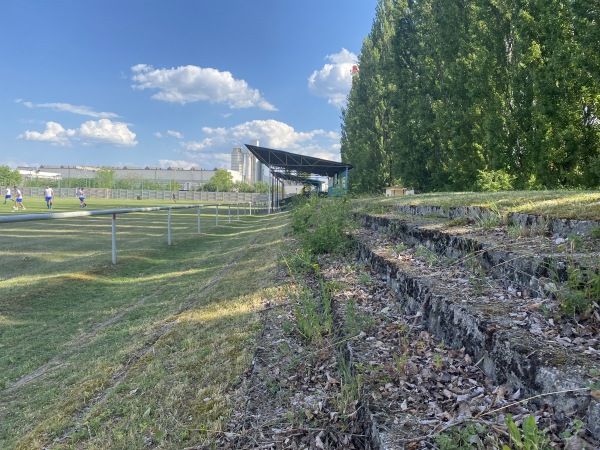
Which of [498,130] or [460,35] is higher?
[460,35]

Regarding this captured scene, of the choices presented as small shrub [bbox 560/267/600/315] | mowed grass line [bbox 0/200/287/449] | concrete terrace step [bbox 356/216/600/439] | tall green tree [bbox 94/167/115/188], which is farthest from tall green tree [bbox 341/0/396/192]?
tall green tree [bbox 94/167/115/188]

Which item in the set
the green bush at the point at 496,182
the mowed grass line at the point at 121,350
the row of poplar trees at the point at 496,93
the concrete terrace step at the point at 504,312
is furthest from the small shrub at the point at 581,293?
the green bush at the point at 496,182

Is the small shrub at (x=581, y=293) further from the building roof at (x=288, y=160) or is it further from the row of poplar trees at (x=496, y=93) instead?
the building roof at (x=288, y=160)

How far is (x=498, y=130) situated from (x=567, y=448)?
11532mm

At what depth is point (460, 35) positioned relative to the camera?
14078 mm

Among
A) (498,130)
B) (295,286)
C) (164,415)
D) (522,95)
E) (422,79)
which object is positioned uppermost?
(422,79)

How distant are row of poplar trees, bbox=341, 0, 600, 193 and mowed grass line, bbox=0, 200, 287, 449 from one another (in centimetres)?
758

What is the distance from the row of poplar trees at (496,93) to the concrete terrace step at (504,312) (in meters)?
6.55

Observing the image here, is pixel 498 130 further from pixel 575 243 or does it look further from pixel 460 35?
pixel 575 243

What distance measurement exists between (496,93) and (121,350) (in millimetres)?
12277

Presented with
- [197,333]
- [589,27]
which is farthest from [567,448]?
[589,27]

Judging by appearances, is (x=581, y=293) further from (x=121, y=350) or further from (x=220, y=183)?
(x=220, y=183)

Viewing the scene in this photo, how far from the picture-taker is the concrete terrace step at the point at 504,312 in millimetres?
1610

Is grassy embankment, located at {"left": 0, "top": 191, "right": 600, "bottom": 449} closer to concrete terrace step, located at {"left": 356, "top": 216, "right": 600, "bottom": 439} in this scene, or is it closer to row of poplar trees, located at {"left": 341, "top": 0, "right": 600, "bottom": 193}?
concrete terrace step, located at {"left": 356, "top": 216, "right": 600, "bottom": 439}
